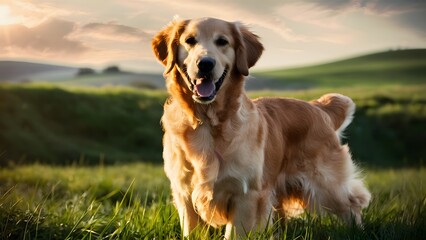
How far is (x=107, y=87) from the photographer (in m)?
20.4

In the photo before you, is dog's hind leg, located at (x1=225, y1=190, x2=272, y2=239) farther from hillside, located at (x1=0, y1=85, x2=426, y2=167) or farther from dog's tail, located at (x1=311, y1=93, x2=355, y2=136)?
hillside, located at (x1=0, y1=85, x2=426, y2=167)

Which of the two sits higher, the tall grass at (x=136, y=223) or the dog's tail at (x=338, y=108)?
the dog's tail at (x=338, y=108)

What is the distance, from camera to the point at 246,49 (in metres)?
4.65

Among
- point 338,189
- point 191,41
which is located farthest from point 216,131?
point 338,189

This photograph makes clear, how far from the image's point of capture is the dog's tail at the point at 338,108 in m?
5.82

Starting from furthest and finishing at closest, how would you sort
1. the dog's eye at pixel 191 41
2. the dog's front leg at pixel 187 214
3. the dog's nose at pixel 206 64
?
1. the dog's front leg at pixel 187 214
2. the dog's eye at pixel 191 41
3. the dog's nose at pixel 206 64

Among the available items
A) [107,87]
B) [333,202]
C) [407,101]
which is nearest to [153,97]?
[107,87]

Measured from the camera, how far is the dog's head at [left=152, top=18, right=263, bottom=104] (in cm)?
420

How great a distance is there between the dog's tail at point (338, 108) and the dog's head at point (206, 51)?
138 centimetres

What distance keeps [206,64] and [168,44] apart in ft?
2.28

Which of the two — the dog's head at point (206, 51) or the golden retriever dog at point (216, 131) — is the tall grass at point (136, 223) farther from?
the dog's head at point (206, 51)

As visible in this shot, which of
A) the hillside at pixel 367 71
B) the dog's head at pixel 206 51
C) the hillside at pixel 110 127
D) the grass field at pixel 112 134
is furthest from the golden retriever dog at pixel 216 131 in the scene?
the hillside at pixel 367 71

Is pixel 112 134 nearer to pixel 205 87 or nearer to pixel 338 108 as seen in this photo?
pixel 338 108

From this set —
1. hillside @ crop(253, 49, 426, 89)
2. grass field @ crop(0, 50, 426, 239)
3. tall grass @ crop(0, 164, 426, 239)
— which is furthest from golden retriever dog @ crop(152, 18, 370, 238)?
hillside @ crop(253, 49, 426, 89)
